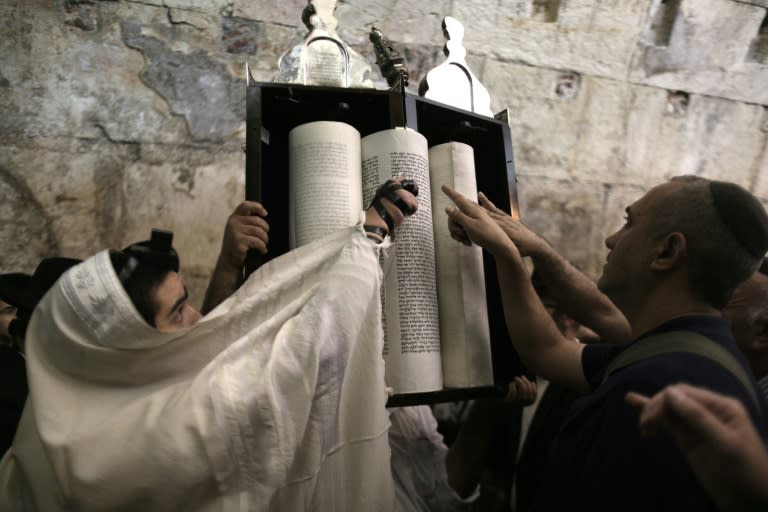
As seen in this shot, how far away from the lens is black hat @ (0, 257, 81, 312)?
1.40m

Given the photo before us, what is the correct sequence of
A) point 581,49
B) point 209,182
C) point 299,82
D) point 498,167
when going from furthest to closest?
point 581,49
point 209,182
point 498,167
point 299,82

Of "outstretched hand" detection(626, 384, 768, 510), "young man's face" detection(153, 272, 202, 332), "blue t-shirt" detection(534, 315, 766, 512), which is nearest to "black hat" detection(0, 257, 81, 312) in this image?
"young man's face" detection(153, 272, 202, 332)

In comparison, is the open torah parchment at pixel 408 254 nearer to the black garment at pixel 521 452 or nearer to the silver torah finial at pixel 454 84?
the silver torah finial at pixel 454 84

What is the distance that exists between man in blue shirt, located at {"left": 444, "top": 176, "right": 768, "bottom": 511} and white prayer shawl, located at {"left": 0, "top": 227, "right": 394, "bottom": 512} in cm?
38

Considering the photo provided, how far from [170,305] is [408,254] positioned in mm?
541

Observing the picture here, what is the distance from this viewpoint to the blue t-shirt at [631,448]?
0.81 m

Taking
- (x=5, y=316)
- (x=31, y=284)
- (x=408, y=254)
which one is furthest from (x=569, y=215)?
(x=5, y=316)

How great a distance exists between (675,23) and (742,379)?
244 cm

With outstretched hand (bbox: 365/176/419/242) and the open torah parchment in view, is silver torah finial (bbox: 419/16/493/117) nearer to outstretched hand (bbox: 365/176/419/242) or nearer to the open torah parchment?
the open torah parchment

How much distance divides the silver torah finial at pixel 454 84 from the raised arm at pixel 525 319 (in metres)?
0.42

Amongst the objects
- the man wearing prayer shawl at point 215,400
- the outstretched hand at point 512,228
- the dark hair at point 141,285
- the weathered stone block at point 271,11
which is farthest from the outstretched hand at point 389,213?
the weathered stone block at point 271,11

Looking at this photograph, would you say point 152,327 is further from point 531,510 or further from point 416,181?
point 531,510

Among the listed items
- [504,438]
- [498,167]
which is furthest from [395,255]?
[504,438]

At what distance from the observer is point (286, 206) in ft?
4.71
